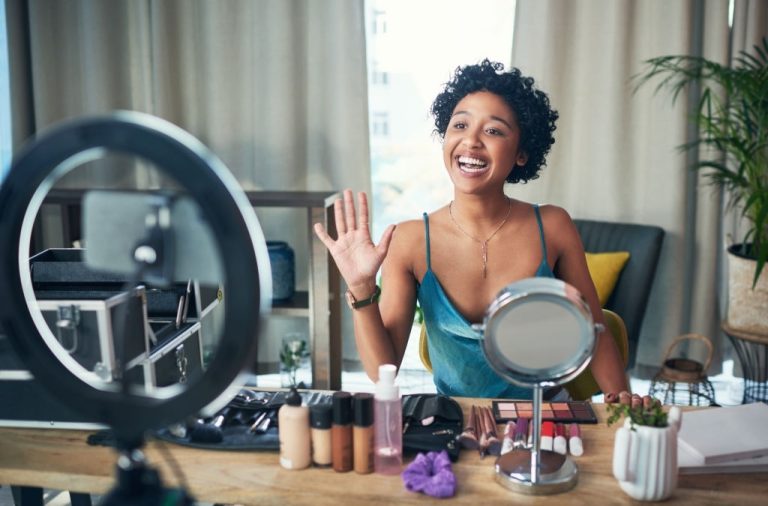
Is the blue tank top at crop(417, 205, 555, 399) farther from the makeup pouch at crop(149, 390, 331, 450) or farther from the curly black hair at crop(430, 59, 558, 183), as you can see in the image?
the makeup pouch at crop(149, 390, 331, 450)

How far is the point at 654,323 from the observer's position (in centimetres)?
364

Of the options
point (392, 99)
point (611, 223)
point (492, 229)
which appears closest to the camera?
point (492, 229)

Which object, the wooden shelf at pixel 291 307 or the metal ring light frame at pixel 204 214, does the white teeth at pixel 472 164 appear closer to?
the metal ring light frame at pixel 204 214

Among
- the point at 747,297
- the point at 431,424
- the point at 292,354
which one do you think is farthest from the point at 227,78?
the point at 431,424

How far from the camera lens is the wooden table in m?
1.22

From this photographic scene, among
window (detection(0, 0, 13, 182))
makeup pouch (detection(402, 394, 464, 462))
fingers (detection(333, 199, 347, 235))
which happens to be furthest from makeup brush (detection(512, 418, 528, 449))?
window (detection(0, 0, 13, 182))

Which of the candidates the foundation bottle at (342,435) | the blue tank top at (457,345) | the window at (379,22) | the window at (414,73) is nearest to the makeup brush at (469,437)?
the foundation bottle at (342,435)

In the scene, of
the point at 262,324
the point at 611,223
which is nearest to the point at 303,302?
the point at 611,223

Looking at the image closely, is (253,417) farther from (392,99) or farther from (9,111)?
(9,111)

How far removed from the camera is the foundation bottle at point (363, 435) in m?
1.27

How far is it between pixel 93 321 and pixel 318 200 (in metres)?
1.81

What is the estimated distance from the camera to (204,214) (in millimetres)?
608

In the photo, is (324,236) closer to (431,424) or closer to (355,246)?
(355,246)

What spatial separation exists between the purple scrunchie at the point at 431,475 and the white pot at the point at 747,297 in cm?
218
